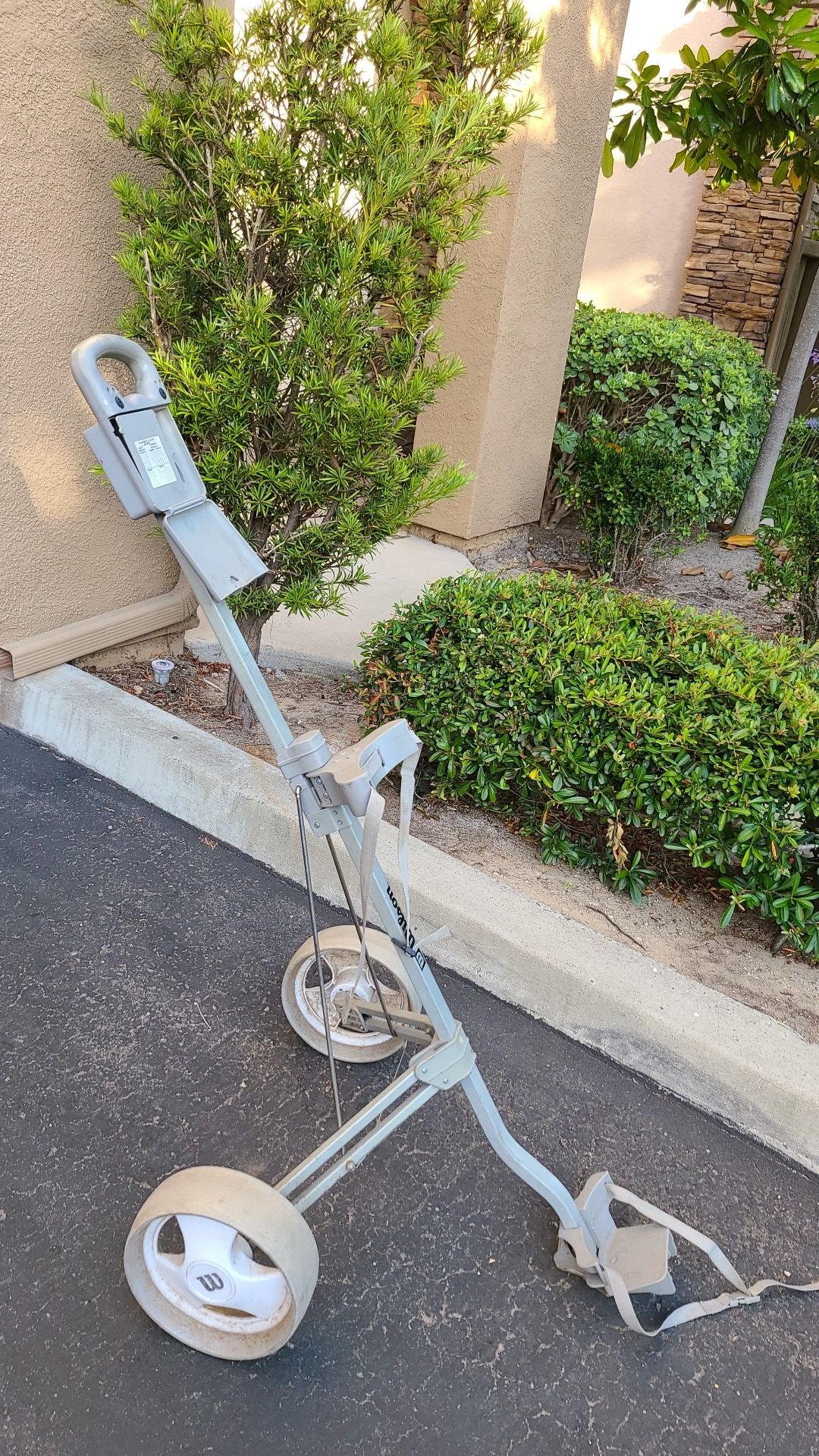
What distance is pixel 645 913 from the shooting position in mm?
3016

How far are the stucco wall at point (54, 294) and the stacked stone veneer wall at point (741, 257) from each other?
246 inches

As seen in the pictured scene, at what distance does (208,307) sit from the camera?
3252 mm

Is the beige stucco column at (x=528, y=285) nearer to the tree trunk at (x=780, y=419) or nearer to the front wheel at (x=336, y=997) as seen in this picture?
the tree trunk at (x=780, y=419)

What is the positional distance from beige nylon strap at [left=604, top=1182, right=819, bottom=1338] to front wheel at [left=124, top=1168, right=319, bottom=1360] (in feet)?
2.00

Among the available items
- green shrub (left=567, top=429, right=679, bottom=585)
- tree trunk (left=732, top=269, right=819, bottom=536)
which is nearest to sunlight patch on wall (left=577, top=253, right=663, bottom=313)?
tree trunk (left=732, top=269, right=819, bottom=536)

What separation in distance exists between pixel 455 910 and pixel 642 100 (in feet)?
13.8

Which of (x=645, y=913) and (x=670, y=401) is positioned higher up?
(x=670, y=401)

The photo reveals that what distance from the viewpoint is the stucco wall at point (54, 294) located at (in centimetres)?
320

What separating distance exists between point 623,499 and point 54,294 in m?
3.05

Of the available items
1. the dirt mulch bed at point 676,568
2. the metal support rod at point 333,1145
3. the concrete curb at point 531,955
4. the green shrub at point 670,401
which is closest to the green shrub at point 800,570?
the dirt mulch bed at point 676,568

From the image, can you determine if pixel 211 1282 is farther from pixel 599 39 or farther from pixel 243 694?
pixel 599 39

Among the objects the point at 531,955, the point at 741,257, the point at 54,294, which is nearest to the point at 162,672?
the point at 54,294

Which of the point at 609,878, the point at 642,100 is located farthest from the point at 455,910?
the point at 642,100

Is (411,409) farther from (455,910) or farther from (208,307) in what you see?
(455,910)
